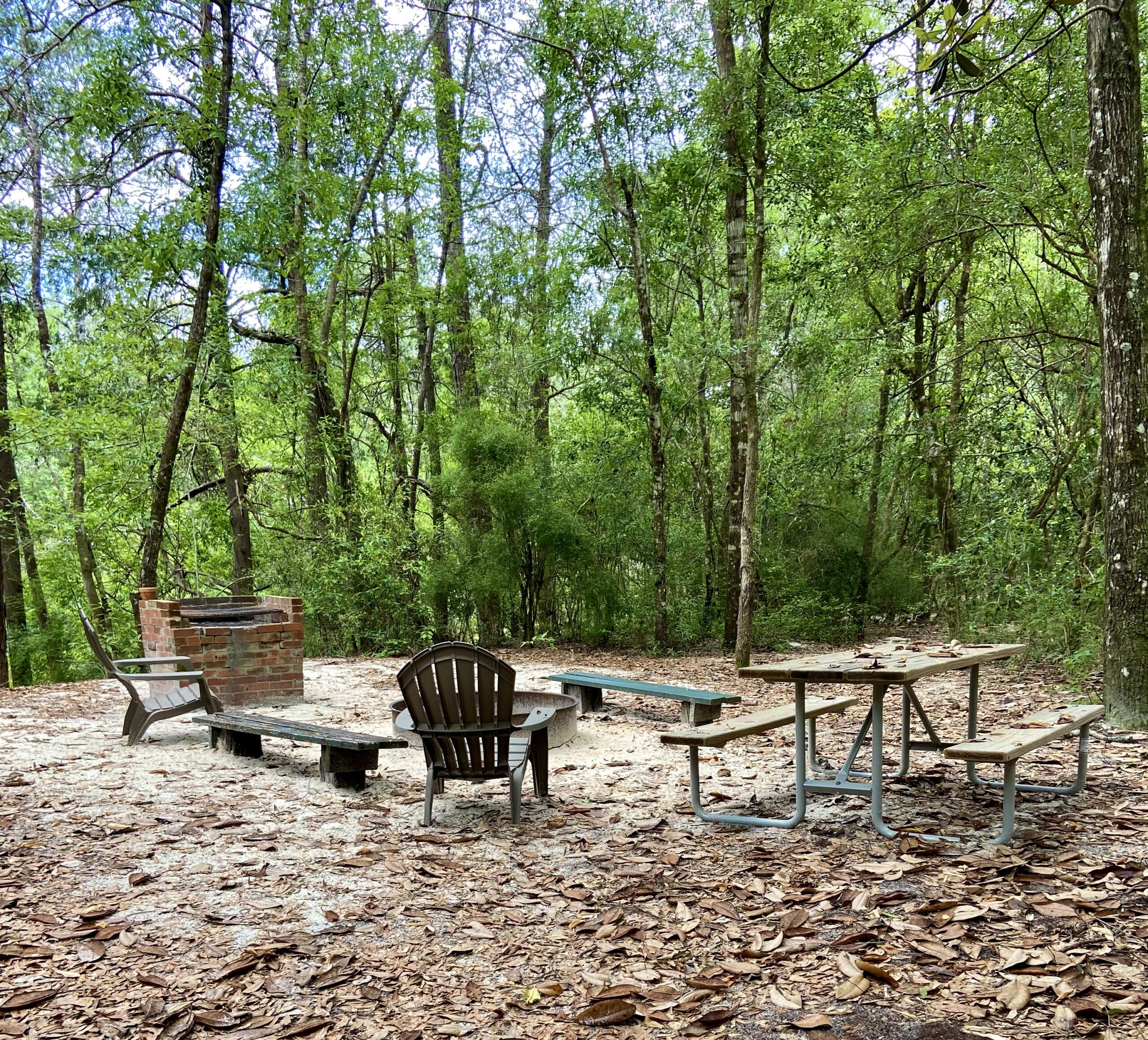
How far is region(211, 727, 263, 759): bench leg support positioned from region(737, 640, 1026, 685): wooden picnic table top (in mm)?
3498

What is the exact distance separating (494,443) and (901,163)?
600 cm

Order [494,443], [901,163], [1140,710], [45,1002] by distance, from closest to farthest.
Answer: [45,1002] < [1140,710] < [901,163] < [494,443]

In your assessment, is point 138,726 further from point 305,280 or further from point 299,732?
point 305,280

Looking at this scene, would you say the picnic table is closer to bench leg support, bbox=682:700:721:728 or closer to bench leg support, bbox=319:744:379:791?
bench leg support, bbox=682:700:721:728

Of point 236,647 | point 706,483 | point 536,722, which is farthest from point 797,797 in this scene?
point 706,483

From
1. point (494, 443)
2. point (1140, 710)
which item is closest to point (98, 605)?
point (494, 443)

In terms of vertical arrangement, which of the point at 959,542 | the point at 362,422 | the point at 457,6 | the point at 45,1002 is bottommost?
the point at 45,1002

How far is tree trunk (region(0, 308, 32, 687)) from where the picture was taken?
13961mm

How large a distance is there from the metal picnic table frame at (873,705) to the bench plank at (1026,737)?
30 centimetres

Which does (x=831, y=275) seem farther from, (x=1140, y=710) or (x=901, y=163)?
(x=1140, y=710)

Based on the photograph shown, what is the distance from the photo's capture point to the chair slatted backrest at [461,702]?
4.63 m

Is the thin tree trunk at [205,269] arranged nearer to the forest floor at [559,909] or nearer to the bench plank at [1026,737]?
the forest floor at [559,909]

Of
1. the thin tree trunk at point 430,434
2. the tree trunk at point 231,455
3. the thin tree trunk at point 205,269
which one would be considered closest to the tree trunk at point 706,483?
the thin tree trunk at point 430,434

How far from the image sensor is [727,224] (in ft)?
33.9
